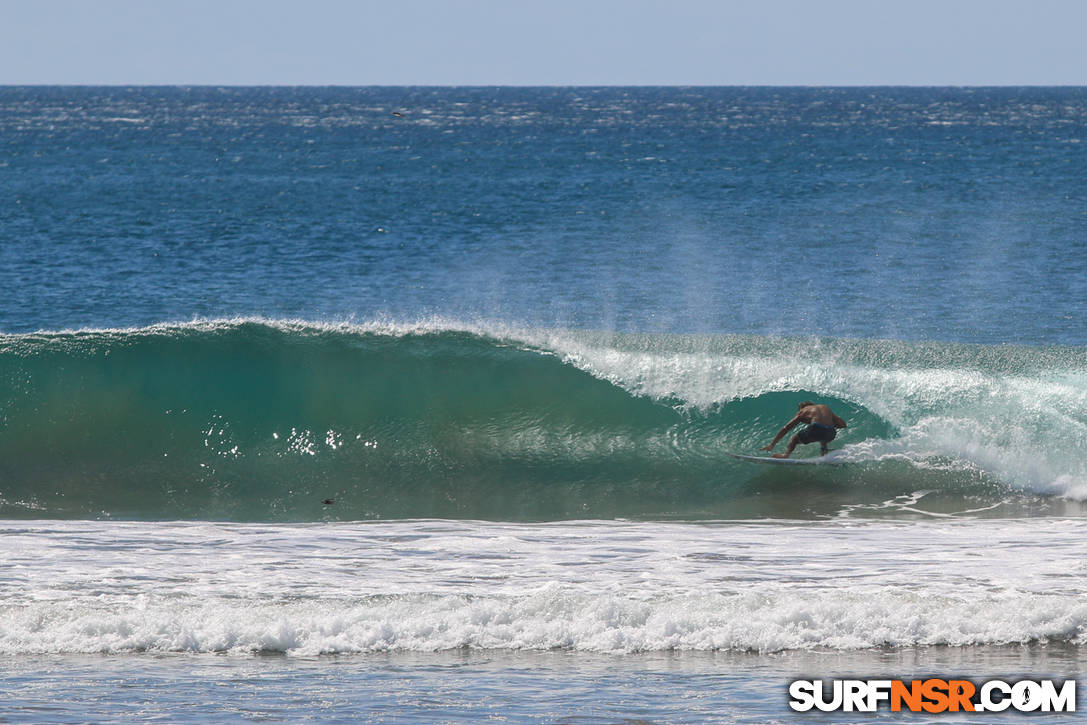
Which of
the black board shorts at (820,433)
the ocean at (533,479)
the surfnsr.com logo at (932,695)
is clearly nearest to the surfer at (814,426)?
the black board shorts at (820,433)

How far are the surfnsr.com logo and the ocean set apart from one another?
15 centimetres

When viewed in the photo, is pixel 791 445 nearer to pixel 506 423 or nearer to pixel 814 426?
pixel 814 426

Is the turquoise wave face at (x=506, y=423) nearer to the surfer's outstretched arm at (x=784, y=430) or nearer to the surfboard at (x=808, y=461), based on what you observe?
the surfboard at (x=808, y=461)

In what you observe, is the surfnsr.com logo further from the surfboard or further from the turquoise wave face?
the surfboard

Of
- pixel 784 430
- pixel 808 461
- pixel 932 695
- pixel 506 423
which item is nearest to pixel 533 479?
pixel 506 423

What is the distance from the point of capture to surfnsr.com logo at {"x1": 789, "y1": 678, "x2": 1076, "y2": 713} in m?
6.65

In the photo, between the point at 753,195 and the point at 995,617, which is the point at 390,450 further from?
the point at 753,195

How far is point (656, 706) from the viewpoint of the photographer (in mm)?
6676

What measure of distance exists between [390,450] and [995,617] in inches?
291

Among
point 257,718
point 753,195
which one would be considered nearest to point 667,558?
point 257,718

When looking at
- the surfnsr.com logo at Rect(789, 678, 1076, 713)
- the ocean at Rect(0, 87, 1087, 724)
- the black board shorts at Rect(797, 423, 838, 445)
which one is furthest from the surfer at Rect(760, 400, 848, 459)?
the surfnsr.com logo at Rect(789, 678, 1076, 713)

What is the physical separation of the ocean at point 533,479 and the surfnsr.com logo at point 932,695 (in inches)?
6.1

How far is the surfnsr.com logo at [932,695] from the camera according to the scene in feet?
21.8

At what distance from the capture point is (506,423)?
1444cm
